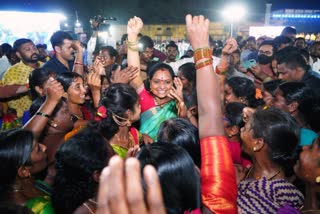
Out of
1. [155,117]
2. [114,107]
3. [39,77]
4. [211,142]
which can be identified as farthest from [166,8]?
[211,142]

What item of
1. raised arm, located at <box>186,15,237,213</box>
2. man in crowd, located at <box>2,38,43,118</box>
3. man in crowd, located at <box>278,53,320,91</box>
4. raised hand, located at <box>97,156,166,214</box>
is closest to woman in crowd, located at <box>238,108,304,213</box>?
raised arm, located at <box>186,15,237,213</box>

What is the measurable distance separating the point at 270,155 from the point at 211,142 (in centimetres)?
79

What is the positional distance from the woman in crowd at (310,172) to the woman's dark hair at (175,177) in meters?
0.78

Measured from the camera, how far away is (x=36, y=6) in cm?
1398

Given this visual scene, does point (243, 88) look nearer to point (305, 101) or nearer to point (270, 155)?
point (305, 101)

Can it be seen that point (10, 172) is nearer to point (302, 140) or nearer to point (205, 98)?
point (205, 98)

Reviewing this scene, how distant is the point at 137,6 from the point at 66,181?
2508 centimetres

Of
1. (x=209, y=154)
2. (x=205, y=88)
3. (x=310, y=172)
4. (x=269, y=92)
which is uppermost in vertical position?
(x=205, y=88)

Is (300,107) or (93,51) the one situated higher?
(93,51)

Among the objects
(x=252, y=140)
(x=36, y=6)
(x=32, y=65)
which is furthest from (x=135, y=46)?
(x=36, y=6)

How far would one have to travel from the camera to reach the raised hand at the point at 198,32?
1.36m

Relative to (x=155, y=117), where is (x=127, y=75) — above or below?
A: above

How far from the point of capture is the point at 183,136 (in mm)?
1879

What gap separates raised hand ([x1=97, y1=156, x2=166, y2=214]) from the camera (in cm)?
62
